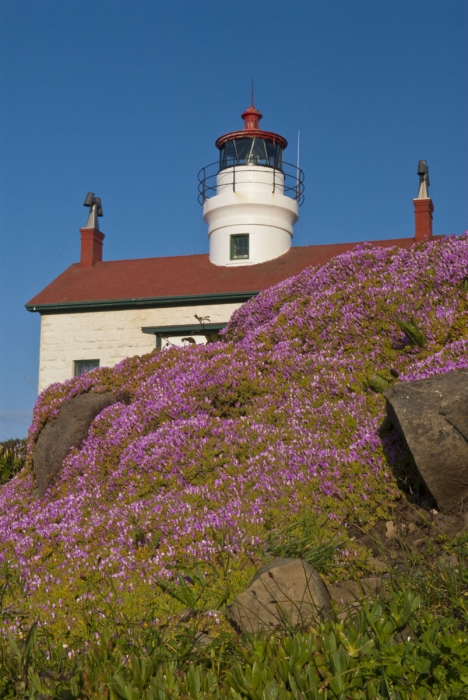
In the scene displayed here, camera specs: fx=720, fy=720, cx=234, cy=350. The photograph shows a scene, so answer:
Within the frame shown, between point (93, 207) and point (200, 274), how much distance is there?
7.61 m

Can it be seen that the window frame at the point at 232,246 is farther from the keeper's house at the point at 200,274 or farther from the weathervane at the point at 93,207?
the weathervane at the point at 93,207

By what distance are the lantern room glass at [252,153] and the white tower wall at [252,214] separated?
55 centimetres

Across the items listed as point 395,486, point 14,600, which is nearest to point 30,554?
point 14,600

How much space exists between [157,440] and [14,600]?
257cm

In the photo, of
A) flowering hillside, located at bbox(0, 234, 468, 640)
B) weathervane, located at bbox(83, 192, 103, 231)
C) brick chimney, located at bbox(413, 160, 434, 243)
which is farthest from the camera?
weathervane, located at bbox(83, 192, 103, 231)

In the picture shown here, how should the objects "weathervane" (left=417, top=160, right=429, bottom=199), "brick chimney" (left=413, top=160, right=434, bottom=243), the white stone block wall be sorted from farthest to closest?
"weathervane" (left=417, top=160, right=429, bottom=199) → "brick chimney" (left=413, top=160, right=434, bottom=243) → the white stone block wall

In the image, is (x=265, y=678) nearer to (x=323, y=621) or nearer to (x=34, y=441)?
(x=323, y=621)

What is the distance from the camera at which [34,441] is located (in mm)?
11016

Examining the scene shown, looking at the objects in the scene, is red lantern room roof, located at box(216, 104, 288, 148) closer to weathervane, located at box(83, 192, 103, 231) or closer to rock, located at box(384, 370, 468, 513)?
weathervane, located at box(83, 192, 103, 231)

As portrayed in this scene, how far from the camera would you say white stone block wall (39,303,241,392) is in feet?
90.3

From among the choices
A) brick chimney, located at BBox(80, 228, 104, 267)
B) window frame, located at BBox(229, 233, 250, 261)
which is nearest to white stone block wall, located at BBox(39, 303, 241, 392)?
window frame, located at BBox(229, 233, 250, 261)

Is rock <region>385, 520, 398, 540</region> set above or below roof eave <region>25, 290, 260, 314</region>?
below

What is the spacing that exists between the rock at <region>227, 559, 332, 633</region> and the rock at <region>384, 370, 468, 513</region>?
1.41 m

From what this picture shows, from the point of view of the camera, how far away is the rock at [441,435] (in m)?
5.61
